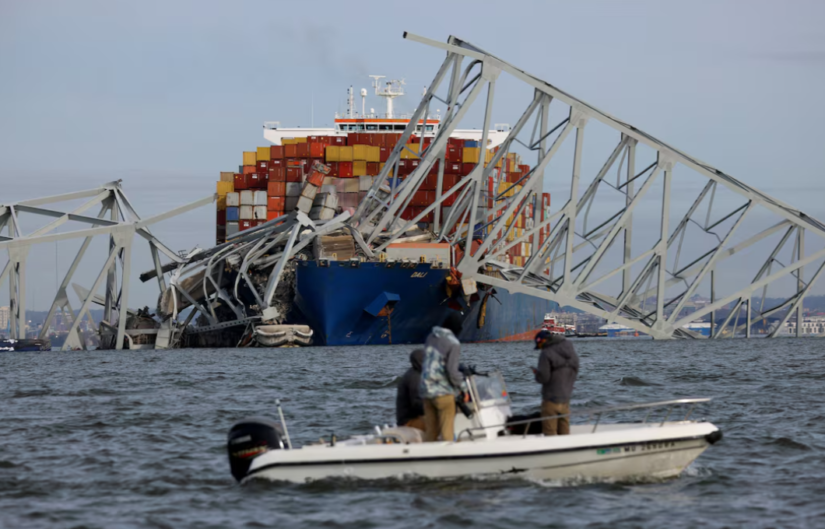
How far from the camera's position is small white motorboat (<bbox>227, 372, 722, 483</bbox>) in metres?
12.6

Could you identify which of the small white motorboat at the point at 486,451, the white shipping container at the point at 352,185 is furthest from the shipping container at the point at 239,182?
the small white motorboat at the point at 486,451

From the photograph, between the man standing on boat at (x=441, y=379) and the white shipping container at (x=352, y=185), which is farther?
the white shipping container at (x=352, y=185)

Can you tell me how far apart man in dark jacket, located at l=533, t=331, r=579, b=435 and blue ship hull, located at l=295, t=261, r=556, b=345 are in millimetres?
43979

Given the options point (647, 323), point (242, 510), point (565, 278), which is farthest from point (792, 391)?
point (647, 323)

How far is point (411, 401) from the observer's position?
43.8 feet

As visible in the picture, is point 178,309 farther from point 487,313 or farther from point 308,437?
point 308,437

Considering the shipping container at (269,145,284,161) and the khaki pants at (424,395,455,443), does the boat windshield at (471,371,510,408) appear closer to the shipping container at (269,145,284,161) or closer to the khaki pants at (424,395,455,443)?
the khaki pants at (424,395,455,443)

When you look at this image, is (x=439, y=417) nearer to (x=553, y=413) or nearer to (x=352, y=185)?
(x=553, y=413)

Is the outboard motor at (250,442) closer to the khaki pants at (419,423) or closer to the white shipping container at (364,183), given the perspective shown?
the khaki pants at (419,423)

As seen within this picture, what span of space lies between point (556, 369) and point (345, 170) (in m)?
63.1

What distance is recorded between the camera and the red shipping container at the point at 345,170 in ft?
246

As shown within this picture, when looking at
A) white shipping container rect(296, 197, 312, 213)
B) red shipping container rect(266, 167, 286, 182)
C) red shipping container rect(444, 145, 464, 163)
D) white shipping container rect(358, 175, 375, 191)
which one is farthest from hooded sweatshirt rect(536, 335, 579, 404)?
red shipping container rect(444, 145, 464, 163)

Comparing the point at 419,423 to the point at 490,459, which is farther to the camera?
the point at 419,423

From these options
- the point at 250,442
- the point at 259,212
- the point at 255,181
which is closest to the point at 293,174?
the point at 259,212
